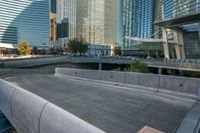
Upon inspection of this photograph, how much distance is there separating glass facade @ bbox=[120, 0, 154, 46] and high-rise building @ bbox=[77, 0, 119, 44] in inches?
435

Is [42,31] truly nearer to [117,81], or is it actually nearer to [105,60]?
[105,60]

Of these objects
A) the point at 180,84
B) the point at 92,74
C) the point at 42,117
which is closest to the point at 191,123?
the point at 42,117

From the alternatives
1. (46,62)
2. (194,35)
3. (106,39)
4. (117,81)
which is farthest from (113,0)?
(117,81)

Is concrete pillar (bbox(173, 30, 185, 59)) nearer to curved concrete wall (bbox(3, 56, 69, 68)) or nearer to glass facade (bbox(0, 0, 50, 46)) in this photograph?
curved concrete wall (bbox(3, 56, 69, 68))

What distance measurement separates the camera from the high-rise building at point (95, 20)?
6339 inches

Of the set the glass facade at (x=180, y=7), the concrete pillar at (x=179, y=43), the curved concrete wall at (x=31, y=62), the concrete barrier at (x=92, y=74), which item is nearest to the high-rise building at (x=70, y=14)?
the glass facade at (x=180, y=7)

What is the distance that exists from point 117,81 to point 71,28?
166609mm

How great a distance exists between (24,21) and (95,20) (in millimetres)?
49359

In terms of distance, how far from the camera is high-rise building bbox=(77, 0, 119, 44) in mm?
161000

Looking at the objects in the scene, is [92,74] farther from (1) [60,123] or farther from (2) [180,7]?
(2) [180,7]

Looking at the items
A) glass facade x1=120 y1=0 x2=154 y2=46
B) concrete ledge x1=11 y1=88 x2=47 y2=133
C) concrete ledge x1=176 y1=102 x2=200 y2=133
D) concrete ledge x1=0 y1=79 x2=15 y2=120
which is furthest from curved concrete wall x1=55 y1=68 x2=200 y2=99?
glass facade x1=120 y1=0 x2=154 y2=46

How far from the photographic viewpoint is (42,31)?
161500mm

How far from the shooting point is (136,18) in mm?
159125

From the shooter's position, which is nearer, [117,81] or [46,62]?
[117,81]
